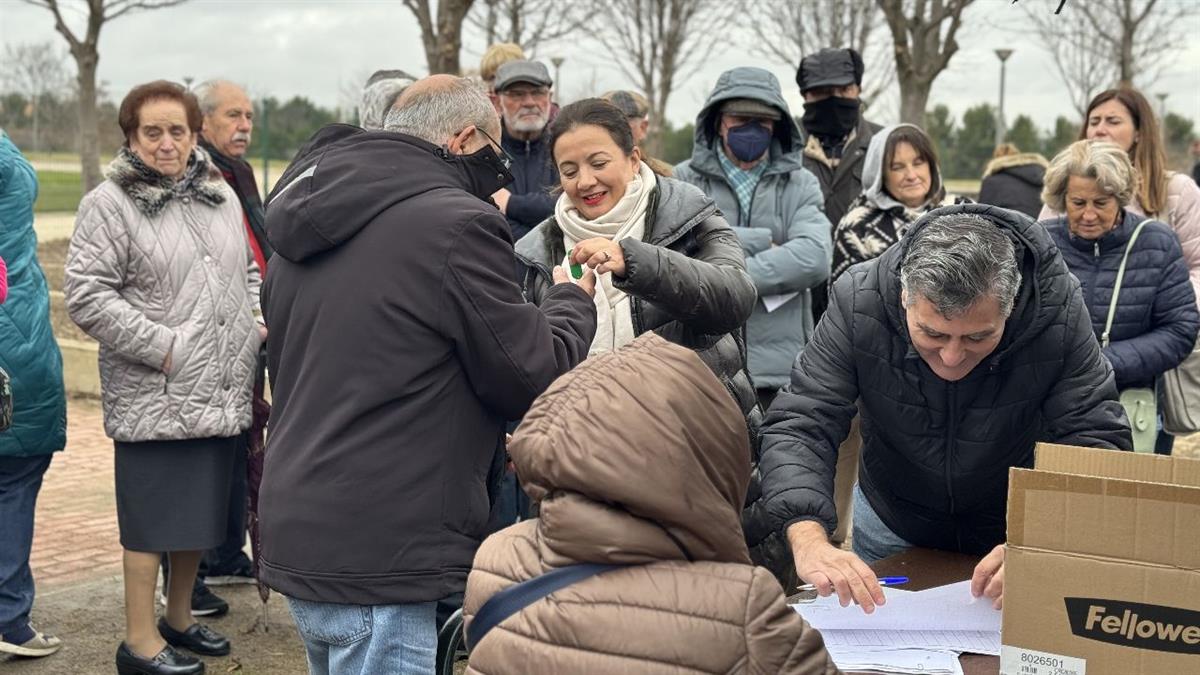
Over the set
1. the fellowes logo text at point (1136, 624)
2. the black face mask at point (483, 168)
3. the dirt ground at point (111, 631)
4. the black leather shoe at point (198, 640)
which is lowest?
the dirt ground at point (111, 631)

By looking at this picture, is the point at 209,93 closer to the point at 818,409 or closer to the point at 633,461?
the point at 818,409

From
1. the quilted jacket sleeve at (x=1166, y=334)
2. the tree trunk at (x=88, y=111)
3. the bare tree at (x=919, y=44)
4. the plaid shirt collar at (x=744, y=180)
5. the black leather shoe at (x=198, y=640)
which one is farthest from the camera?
the tree trunk at (x=88, y=111)

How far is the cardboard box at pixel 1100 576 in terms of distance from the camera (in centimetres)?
202

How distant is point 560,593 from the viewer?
1819mm

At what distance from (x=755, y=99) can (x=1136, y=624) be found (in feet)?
10.0

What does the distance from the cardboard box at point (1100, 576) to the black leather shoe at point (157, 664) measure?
323cm

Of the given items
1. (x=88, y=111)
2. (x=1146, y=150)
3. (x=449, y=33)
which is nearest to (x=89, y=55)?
(x=88, y=111)

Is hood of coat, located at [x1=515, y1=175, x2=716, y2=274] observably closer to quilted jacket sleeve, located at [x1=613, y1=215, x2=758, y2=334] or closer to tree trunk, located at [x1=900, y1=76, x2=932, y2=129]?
quilted jacket sleeve, located at [x1=613, y1=215, x2=758, y2=334]

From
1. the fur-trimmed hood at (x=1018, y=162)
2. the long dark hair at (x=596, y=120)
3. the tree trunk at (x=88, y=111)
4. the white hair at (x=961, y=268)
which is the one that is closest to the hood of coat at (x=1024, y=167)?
the fur-trimmed hood at (x=1018, y=162)

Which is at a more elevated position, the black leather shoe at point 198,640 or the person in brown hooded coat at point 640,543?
the person in brown hooded coat at point 640,543

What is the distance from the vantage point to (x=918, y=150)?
5023 millimetres

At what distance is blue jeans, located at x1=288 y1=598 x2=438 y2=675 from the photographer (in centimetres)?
267

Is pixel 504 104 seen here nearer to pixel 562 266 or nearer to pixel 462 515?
pixel 562 266

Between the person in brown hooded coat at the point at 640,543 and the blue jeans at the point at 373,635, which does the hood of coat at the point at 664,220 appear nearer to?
the blue jeans at the point at 373,635
